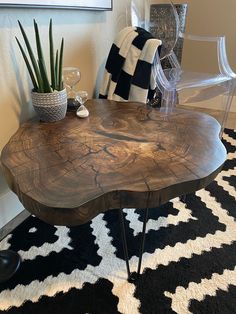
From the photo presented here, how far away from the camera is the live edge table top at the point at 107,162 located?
2.27 ft

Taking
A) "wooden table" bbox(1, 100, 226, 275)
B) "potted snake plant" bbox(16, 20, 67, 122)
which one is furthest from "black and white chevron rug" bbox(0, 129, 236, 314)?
"potted snake plant" bbox(16, 20, 67, 122)

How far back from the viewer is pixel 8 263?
1120 millimetres

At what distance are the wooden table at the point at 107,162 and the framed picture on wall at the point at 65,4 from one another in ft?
1.62

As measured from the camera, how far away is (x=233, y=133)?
228 cm

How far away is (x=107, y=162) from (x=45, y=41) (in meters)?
0.84

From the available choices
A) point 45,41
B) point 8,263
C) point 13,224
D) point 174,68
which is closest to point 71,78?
point 45,41

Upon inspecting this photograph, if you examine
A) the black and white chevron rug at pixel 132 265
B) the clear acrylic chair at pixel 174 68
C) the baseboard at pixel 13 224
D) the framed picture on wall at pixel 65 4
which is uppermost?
the framed picture on wall at pixel 65 4

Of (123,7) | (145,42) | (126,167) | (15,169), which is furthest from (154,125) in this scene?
(123,7)

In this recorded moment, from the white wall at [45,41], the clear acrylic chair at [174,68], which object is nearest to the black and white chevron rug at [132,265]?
the white wall at [45,41]

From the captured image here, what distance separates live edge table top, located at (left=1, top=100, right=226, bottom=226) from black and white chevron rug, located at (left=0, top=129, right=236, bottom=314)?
499mm

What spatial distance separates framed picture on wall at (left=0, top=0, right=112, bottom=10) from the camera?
106 centimetres

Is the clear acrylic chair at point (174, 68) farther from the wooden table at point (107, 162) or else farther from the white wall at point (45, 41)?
the wooden table at point (107, 162)

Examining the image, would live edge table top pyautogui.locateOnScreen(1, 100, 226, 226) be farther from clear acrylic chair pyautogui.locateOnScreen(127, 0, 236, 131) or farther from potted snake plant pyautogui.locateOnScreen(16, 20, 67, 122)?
clear acrylic chair pyautogui.locateOnScreen(127, 0, 236, 131)

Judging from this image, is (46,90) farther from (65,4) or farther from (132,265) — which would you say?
(132,265)
